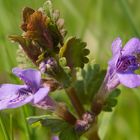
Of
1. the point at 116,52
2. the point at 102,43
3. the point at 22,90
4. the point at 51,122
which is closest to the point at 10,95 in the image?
the point at 22,90

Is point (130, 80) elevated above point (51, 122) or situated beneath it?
elevated above

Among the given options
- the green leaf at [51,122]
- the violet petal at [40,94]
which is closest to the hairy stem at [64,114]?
the green leaf at [51,122]

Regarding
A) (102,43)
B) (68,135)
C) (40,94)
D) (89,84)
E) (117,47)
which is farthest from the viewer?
(102,43)

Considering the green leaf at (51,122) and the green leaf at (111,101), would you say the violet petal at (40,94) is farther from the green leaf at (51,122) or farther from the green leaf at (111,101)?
the green leaf at (111,101)

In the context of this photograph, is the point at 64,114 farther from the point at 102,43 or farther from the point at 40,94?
the point at 102,43

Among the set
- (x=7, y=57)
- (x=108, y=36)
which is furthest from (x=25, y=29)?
(x=108, y=36)

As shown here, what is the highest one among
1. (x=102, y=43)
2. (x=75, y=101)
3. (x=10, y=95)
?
(x=10, y=95)

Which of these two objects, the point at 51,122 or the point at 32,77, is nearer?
the point at 32,77

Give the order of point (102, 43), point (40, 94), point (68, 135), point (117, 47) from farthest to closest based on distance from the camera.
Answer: point (102, 43) → point (68, 135) → point (117, 47) → point (40, 94)
